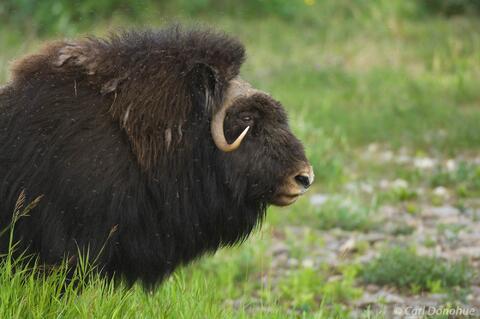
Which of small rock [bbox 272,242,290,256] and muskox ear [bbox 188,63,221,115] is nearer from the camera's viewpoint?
muskox ear [bbox 188,63,221,115]

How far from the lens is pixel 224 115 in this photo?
12.2ft

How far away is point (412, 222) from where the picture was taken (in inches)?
247

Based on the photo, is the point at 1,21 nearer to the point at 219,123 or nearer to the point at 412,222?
the point at 412,222

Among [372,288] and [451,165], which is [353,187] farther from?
[372,288]

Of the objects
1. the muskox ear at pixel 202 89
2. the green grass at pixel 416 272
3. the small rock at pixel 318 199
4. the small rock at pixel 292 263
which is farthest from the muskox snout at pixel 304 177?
the small rock at pixel 318 199

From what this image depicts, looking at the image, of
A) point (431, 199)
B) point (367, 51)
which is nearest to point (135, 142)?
point (431, 199)

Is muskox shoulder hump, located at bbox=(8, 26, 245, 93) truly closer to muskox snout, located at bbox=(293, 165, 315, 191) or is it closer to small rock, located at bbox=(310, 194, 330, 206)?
muskox snout, located at bbox=(293, 165, 315, 191)

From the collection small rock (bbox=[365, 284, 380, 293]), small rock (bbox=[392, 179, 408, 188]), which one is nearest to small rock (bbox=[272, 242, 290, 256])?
small rock (bbox=[365, 284, 380, 293])

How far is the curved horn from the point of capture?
362 centimetres

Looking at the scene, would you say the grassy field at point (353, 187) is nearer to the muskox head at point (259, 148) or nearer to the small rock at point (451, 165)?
the small rock at point (451, 165)

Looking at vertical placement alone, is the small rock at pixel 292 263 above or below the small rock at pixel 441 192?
below

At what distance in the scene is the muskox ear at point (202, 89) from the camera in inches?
144

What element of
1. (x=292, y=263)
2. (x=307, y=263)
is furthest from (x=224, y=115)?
(x=292, y=263)

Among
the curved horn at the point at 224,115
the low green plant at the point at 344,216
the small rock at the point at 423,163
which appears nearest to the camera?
the curved horn at the point at 224,115
